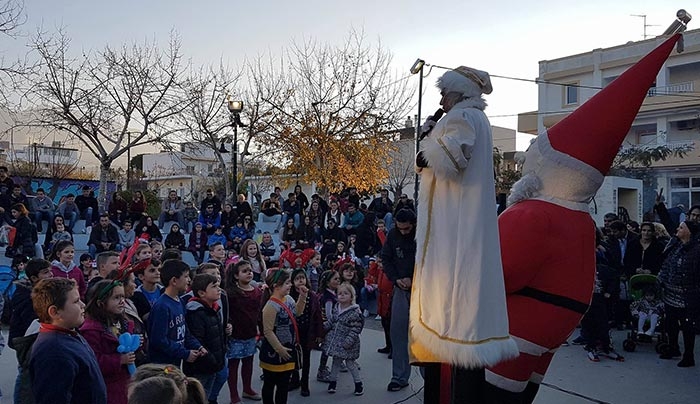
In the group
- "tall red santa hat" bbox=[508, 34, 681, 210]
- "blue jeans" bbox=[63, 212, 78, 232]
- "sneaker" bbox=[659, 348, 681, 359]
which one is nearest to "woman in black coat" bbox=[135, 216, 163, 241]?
"blue jeans" bbox=[63, 212, 78, 232]

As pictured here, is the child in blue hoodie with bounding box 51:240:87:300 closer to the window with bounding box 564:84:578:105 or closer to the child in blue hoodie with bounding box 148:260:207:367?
the child in blue hoodie with bounding box 148:260:207:367

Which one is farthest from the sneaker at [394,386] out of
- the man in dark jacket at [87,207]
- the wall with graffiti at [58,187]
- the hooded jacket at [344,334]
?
the wall with graffiti at [58,187]

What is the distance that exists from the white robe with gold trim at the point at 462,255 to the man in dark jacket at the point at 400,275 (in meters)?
3.55

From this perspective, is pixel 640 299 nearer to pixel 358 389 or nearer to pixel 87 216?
pixel 358 389

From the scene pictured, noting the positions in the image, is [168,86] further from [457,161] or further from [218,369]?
[457,161]

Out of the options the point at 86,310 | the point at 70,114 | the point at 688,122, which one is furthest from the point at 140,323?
the point at 688,122

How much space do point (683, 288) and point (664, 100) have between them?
2712cm

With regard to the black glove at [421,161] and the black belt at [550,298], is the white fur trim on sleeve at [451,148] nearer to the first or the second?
the black glove at [421,161]

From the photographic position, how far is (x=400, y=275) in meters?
6.85

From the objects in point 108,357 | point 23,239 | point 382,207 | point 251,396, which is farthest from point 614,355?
point 23,239

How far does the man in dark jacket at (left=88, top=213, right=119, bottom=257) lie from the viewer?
45.0 feet

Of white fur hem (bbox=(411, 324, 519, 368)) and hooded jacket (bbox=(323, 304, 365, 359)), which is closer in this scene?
white fur hem (bbox=(411, 324, 519, 368))

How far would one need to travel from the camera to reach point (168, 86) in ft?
74.3

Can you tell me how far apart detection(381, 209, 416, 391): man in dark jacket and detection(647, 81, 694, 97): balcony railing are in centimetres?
2812
